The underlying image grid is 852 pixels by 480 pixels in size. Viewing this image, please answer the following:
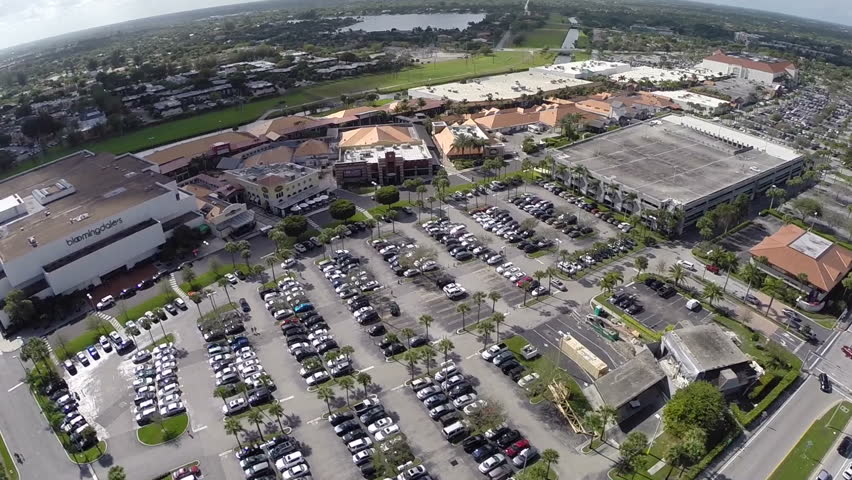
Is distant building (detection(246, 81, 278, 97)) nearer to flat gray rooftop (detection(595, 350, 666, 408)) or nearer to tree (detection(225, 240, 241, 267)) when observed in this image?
tree (detection(225, 240, 241, 267))

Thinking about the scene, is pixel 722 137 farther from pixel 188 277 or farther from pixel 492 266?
pixel 188 277

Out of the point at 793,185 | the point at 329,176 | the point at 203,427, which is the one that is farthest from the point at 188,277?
the point at 793,185

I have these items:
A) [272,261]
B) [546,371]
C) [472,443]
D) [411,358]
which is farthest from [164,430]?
[546,371]

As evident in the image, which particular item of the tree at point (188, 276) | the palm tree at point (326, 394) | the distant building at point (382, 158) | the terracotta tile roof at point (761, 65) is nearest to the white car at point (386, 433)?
the palm tree at point (326, 394)

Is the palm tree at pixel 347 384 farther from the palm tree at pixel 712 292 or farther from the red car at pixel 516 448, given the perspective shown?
the palm tree at pixel 712 292

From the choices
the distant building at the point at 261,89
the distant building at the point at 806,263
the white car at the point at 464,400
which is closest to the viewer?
the white car at the point at 464,400

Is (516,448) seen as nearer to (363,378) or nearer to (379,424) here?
(379,424)
